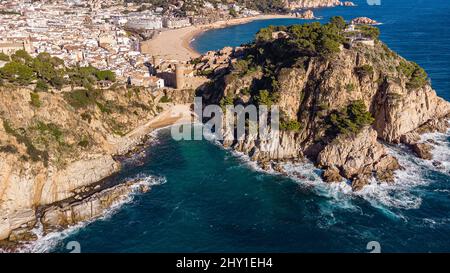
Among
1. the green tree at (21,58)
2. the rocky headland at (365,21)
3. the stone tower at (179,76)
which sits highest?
the rocky headland at (365,21)

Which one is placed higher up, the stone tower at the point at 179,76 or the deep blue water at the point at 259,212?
the stone tower at the point at 179,76

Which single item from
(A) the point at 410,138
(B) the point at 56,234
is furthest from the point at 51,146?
(A) the point at 410,138

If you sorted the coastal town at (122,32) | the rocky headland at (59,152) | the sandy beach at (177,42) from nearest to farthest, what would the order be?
the rocky headland at (59,152), the coastal town at (122,32), the sandy beach at (177,42)

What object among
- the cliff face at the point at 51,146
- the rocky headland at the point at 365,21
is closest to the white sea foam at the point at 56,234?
the cliff face at the point at 51,146

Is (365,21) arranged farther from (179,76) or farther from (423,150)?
(423,150)

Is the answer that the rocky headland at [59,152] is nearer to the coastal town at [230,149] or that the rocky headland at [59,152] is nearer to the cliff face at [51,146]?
the cliff face at [51,146]

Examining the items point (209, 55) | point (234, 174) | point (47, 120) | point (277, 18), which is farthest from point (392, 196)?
point (277, 18)

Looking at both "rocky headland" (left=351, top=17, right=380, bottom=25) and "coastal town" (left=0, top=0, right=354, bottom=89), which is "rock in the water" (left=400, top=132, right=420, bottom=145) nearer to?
"coastal town" (left=0, top=0, right=354, bottom=89)
